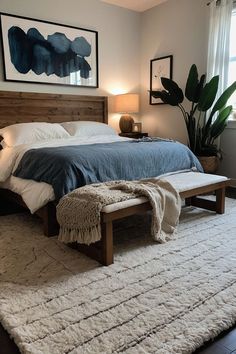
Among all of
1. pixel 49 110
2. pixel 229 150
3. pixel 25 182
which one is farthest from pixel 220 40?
pixel 25 182

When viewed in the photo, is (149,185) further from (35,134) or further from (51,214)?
(35,134)

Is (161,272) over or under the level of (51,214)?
under

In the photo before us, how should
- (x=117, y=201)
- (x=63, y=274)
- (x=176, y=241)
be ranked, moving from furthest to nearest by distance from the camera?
1. (x=176, y=241)
2. (x=117, y=201)
3. (x=63, y=274)

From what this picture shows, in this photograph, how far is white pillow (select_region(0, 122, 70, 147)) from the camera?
3125 millimetres

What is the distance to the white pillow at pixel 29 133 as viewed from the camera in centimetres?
312

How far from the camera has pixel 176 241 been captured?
7.19ft

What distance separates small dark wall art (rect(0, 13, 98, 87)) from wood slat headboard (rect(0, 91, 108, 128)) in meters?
0.20

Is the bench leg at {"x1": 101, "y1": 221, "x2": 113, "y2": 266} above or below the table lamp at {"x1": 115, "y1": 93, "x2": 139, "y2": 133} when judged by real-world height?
below

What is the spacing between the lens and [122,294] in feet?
5.00

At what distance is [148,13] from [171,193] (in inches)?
144

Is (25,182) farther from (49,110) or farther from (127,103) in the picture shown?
(127,103)

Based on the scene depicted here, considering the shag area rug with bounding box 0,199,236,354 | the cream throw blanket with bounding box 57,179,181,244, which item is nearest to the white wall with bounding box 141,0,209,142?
the cream throw blanket with bounding box 57,179,181,244

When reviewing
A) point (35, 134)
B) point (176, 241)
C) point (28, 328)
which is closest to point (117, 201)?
point (176, 241)

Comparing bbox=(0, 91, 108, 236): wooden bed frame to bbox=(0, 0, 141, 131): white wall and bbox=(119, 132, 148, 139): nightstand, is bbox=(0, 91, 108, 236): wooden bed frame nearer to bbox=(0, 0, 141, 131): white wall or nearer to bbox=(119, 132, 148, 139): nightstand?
bbox=(0, 0, 141, 131): white wall
